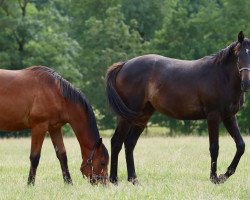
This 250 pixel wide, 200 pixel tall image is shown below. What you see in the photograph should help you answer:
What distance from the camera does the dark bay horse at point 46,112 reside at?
28.5ft

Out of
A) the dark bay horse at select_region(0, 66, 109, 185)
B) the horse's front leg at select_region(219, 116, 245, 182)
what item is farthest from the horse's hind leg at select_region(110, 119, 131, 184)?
the horse's front leg at select_region(219, 116, 245, 182)

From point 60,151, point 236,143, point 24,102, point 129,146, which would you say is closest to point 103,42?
point 129,146

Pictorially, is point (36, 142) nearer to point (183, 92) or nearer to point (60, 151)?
point (60, 151)

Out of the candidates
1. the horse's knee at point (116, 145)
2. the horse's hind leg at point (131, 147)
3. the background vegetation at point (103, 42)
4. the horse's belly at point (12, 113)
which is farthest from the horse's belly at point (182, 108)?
the background vegetation at point (103, 42)

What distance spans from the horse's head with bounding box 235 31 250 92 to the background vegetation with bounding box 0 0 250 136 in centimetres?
2514

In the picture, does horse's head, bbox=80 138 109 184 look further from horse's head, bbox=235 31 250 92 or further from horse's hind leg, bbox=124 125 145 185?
horse's head, bbox=235 31 250 92

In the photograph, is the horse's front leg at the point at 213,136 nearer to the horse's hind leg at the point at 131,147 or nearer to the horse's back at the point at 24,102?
the horse's hind leg at the point at 131,147

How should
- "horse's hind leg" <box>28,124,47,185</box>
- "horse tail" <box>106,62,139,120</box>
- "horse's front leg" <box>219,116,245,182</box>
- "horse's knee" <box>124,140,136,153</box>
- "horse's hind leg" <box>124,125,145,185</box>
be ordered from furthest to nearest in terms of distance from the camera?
"horse's knee" <box>124,140,136,153</box> → "horse's hind leg" <box>124,125,145,185</box> → "horse tail" <box>106,62,139,120</box> → "horse's front leg" <box>219,116,245,182</box> → "horse's hind leg" <box>28,124,47,185</box>

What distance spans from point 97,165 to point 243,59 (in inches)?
107

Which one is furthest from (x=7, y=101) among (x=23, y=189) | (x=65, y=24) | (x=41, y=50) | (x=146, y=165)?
(x=65, y=24)

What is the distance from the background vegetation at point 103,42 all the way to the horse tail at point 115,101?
2345cm

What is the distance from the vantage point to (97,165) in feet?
28.7

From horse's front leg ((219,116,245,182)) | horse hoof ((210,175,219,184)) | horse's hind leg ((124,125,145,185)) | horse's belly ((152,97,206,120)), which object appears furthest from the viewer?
horse's hind leg ((124,125,145,185))

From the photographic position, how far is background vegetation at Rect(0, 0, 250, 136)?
34.2 meters
